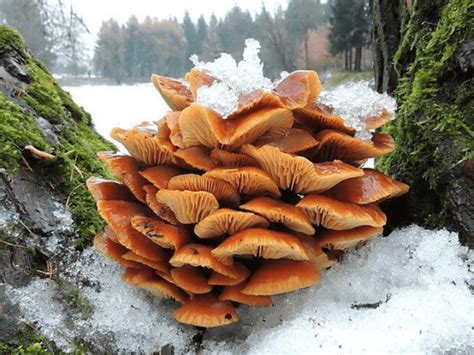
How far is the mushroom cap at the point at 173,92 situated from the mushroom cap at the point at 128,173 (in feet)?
1.04

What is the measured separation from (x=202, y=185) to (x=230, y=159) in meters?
0.15

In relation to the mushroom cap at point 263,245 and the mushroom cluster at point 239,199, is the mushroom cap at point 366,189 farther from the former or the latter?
the mushroom cap at point 263,245

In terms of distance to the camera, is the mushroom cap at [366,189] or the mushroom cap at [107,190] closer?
the mushroom cap at [366,189]

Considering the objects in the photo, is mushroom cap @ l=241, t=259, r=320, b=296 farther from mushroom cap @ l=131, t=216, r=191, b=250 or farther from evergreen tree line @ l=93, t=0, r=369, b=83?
evergreen tree line @ l=93, t=0, r=369, b=83

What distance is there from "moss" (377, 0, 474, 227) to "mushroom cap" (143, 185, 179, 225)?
113 centimetres

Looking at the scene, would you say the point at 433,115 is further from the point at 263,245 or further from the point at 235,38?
the point at 235,38

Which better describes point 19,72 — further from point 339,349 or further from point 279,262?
point 339,349

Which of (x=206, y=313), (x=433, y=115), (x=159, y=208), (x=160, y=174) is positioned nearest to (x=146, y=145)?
(x=160, y=174)

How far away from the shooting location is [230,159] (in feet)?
5.32

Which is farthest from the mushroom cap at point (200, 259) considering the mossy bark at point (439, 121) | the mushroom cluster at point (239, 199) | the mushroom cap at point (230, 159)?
the mossy bark at point (439, 121)

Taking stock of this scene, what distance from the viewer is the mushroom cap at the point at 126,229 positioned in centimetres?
160

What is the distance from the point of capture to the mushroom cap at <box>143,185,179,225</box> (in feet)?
5.33

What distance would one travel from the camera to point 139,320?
168 cm

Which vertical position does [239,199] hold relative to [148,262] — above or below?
above
